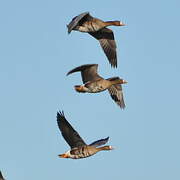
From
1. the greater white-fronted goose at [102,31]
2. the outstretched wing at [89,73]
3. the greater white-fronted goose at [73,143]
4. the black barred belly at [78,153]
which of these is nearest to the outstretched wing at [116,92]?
the greater white-fronted goose at [102,31]

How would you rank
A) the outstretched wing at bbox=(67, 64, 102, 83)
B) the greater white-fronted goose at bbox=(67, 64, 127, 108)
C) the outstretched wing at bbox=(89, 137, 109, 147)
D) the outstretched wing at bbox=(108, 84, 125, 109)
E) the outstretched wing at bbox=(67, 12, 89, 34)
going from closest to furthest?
the outstretched wing at bbox=(67, 12, 89, 34) < the greater white-fronted goose at bbox=(67, 64, 127, 108) < the outstretched wing at bbox=(89, 137, 109, 147) < the outstretched wing at bbox=(67, 64, 102, 83) < the outstretched wing at bbox=(108, 84, 125, 109)

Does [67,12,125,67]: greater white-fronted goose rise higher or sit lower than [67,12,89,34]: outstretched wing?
lower

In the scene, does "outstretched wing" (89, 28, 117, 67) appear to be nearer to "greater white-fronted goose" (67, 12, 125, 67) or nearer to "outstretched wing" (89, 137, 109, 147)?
"greater white-fronted goose" (67, 12, 125, 67)

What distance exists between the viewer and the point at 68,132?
2864cm

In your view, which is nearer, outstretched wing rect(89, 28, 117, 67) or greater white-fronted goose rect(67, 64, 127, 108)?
greater white-fronted goose rect(67, 64, 127, 108)

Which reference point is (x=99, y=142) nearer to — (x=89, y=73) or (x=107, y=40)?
(x=89, y=73)

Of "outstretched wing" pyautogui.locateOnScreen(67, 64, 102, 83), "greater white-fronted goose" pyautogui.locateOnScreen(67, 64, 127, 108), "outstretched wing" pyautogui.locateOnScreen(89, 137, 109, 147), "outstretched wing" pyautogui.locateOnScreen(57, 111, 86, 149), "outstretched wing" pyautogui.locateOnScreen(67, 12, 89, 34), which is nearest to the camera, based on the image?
"outstretched wing" pyautogui.locateOnScreen(67, 12, 89, 34)

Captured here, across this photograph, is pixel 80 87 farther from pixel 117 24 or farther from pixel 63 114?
pixel 117 24

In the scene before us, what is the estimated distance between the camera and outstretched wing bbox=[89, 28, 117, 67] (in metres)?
32.7

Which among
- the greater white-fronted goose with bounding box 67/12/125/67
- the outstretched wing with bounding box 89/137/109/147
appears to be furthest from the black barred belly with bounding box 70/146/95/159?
the greater white-fronted goose with bounding box 67/12/125/67

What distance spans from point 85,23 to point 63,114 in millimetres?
4145

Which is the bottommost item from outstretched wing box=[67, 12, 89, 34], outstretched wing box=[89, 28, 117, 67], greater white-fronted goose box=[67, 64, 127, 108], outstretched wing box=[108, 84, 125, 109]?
outstretched wing box=[108, 84, 125, 109]

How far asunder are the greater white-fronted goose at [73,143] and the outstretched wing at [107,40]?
4.82 m

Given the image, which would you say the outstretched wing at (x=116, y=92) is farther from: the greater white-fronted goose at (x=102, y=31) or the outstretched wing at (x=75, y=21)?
the outstretched wing at (x=75, y=21)
